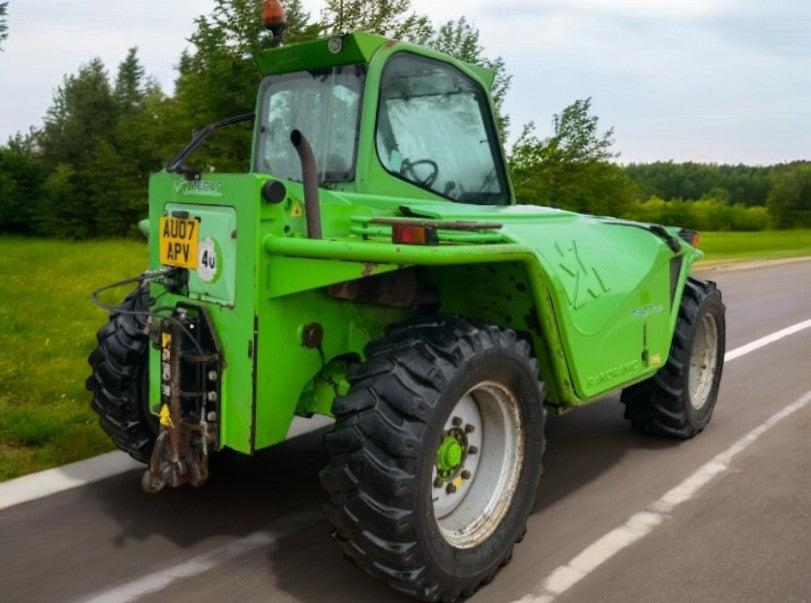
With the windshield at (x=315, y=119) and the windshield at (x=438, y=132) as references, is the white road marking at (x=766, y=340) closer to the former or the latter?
the windshield at (x=438, y=132)

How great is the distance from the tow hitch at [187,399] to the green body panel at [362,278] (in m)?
0.06

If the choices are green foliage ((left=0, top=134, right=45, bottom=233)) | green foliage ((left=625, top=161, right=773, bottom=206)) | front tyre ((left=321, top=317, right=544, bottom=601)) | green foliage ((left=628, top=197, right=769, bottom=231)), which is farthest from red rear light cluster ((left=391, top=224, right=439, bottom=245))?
green foliage ((left=625, top=161, right=773, bottom=206))

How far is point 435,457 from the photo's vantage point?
3029mm

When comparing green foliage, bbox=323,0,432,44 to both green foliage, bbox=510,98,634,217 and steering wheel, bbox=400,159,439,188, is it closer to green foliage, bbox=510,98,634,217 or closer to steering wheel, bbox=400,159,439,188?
green foliage, bbox=510,98,634,217

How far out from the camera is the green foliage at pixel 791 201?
7956 cm

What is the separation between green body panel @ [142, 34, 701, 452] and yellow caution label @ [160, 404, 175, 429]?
23cm

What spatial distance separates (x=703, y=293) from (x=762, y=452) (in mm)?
1071

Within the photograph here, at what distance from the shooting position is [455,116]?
13.7 feet

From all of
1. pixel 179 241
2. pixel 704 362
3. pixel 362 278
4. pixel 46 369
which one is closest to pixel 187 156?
pixel 179 241

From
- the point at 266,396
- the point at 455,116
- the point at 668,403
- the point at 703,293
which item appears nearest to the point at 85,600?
the point at 266,396

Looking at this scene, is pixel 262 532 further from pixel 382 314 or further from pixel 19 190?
pixel 19 190

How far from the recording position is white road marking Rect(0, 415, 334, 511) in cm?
401

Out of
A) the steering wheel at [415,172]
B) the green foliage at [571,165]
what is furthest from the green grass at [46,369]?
the green foliage at [571,165]

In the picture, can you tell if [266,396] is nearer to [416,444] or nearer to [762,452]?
[416,444]
